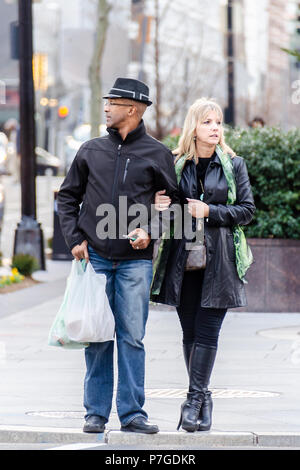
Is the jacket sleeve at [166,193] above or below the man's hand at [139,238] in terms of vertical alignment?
above

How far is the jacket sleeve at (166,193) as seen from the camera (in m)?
7.25

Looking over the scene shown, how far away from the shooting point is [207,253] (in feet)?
Result: 24.3

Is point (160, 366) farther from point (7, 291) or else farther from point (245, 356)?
point (7, 291)

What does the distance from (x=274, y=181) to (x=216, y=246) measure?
6.33 metres

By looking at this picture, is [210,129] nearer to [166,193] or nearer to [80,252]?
[166,193]

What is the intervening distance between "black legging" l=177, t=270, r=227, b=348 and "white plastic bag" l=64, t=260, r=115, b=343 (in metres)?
0.53

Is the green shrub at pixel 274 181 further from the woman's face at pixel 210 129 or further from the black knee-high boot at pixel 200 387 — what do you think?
→ the black knee-high boot at pixel 200 387

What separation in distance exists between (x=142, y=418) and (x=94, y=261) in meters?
0.90

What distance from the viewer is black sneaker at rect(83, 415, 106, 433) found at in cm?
725

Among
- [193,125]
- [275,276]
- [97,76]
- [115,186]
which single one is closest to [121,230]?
[115,186]

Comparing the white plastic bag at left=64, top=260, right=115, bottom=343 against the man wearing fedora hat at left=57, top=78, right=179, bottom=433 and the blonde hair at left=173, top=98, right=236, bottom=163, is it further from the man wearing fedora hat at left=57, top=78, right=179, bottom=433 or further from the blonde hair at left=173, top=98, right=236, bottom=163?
the blonde hair at left=173, top=98, right=236, bottom=163

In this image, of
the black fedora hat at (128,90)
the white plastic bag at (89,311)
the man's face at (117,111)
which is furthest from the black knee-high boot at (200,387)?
the black fedora hat at (128,90)

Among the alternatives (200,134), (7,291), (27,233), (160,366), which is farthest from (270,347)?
(27,233)
